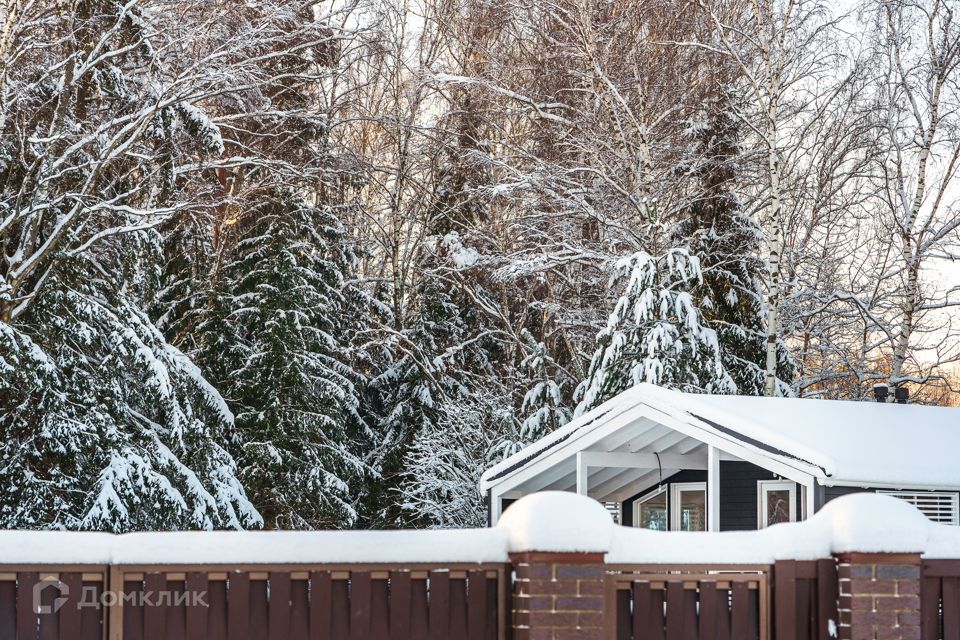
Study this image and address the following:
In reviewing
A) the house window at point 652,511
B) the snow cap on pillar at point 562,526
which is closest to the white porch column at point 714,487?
the house window at point 652,511

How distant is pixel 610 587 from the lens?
20.3 ft

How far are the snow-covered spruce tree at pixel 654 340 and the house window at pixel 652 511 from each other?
2.87 m

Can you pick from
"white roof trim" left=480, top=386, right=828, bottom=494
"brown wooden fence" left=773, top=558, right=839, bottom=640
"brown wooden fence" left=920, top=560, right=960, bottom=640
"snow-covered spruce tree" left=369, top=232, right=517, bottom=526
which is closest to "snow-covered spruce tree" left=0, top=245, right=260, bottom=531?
"white roof trim" left=480, top=386, right=828, bottom=494

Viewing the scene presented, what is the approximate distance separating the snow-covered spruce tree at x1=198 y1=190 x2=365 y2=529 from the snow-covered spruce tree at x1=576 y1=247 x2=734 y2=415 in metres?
6.62

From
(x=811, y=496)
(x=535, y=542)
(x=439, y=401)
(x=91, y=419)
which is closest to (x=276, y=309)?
(x=439, y=401)

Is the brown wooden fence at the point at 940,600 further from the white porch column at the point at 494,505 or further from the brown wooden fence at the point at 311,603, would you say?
the white porch column at the point at 494,505

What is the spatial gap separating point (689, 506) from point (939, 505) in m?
A: 3.54

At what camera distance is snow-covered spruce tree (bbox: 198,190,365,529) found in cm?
2467

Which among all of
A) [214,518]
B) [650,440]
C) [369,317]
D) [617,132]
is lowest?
[214,518]

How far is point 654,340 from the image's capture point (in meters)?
20.6

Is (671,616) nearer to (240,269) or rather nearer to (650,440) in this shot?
(650,440)

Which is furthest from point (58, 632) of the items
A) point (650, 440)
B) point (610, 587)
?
point (650, 440)

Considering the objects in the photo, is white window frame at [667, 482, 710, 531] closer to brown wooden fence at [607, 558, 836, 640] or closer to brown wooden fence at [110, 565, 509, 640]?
brown wooden fence at [607, 558, 836, 640]

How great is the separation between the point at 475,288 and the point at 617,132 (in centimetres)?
672
